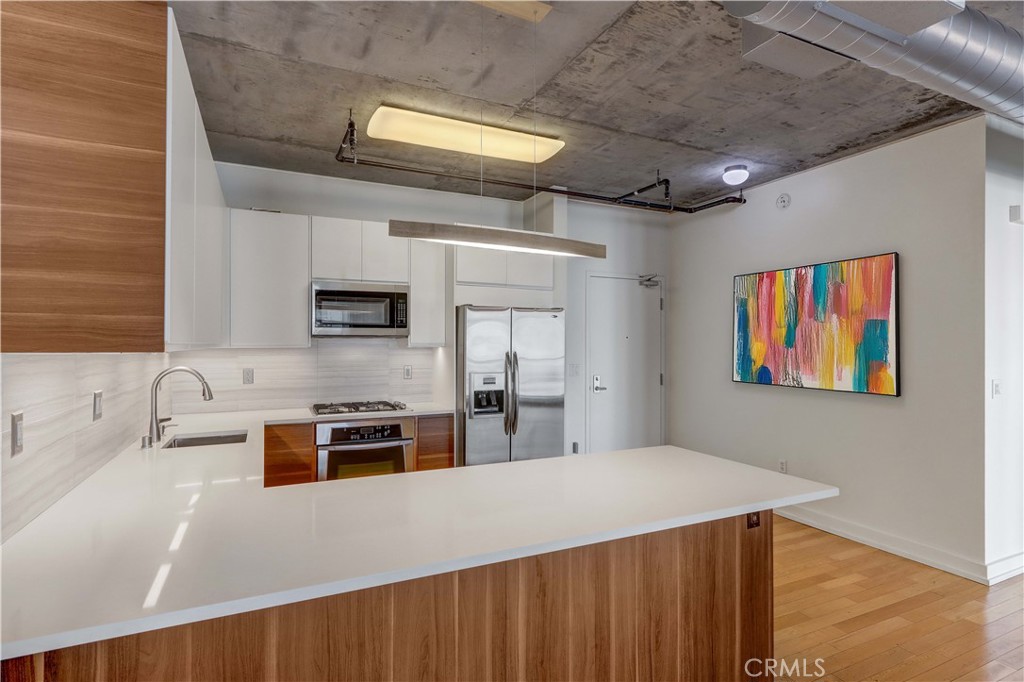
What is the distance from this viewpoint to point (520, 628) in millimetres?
1652

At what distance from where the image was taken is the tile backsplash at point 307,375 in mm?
3971

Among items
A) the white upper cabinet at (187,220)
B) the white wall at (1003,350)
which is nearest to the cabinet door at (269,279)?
the white upper cabinet at (187,220)

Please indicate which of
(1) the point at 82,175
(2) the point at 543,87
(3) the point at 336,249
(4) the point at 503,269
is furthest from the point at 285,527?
(4) the point at 503,269

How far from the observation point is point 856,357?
3818mm

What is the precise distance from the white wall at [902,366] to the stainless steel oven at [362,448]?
118 inches

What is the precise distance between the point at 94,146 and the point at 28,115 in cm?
14

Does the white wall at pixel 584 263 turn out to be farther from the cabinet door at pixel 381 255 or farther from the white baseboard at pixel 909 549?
the white baseboard at pixel 909 549

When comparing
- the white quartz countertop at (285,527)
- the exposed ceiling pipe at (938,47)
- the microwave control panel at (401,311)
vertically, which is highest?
the exposed ceiling pipe at (938,47)

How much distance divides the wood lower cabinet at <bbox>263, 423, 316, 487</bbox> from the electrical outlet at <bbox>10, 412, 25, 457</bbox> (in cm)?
205

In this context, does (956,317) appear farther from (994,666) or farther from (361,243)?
(361,243)

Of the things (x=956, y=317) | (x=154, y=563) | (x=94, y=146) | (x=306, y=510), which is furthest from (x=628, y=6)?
(x=956, y=317)

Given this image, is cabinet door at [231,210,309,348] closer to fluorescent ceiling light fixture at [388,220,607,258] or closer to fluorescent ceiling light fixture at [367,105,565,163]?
fluorescent ceiling light fixture at [367,105,565,163]

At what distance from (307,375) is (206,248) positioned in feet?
6.42

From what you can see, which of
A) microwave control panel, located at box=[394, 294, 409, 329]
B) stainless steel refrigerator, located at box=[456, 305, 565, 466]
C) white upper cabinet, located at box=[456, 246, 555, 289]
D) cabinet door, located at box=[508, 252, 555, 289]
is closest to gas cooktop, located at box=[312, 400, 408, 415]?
stainless steel refrigerator, located at box=[456, 305, 565, 466]
